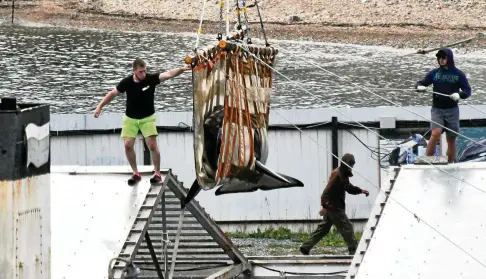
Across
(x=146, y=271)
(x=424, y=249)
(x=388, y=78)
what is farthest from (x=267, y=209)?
(x=388, y=78)

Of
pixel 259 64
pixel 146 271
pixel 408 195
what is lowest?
pixel 146 271

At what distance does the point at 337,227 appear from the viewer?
1969 cm

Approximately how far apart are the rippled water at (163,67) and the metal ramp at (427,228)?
1669cm

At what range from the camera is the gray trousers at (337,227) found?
19562 mm

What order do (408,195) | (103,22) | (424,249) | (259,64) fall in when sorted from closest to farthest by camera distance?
(424,249) < (408,195) < (259,64) < (103,22)

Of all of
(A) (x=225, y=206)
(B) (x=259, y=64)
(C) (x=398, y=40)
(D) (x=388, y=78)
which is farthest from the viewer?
(C) (x=398, y=40)

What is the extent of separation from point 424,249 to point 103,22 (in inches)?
1344

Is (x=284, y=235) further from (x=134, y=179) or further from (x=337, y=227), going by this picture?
(x=134, y=179)

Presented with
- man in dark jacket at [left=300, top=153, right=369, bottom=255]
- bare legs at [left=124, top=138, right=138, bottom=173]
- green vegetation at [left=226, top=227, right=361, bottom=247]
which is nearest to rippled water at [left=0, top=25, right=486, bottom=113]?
green vegetation at [left=226, top=227, right=361, bottom=247]

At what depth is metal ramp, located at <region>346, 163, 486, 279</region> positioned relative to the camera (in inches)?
526

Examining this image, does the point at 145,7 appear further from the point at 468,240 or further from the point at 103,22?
the point at 468,240

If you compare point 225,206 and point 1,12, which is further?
point 1,12

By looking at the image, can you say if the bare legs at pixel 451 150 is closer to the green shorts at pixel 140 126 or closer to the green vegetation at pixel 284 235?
the green shorts at pixel 140 126

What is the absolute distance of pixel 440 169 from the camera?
1522 cm
